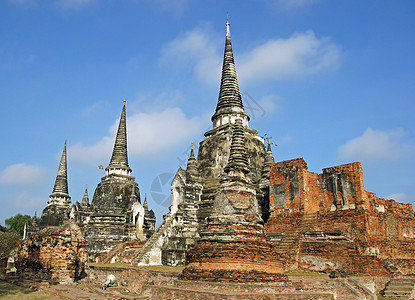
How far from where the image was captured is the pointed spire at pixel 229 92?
2589 centimetres

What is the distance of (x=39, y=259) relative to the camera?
13.9 meters

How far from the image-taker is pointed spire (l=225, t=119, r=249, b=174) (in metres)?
13.7

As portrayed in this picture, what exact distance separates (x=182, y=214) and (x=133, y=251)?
16.0ft

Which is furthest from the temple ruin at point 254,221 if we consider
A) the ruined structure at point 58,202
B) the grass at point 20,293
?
the ruined structure at point 58,202

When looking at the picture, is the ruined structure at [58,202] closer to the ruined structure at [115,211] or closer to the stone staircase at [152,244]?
the ruined structure at [115,211]

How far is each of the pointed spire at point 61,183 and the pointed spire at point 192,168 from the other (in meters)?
23.8

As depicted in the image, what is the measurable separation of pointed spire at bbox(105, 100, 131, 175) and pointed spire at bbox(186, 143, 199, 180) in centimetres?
1247

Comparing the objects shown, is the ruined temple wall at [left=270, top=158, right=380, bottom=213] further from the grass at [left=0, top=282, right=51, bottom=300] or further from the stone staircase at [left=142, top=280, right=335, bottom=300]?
the grass at [left=0, top=282, right=51, bottom=300]

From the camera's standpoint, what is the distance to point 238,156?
1400 cm

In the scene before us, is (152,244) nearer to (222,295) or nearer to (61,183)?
(222,295)

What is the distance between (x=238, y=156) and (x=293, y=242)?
16.0 ft

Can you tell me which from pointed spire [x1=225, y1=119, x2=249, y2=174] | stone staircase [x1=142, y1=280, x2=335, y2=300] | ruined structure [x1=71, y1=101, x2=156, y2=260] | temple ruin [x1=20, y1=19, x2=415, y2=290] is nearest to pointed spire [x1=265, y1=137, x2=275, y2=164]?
temple ruin [x1=20, y1=19, x2=415, y2=290]

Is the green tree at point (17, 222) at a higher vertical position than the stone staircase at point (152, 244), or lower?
higher

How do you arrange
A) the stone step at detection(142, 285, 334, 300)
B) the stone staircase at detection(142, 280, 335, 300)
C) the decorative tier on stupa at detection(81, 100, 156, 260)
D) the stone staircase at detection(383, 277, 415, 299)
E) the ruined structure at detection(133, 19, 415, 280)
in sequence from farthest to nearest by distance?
1. the decorative tier on stupa at detection(81, 100, 156, 260)
2. the stone staircase at detection(383, 277, 415, 299)
3. the ruined structure at detection(133, 19, 415, 280)
4. the stone staircase at detection(142, 280, 335, 300)
5. the stone step at detection(142, 285, 334, 300)
